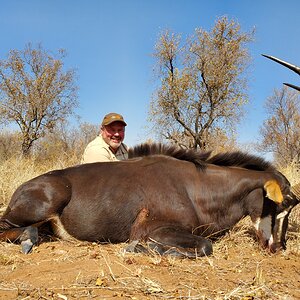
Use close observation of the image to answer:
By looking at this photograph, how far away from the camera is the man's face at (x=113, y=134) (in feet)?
21.0

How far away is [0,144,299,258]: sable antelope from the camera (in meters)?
4.54

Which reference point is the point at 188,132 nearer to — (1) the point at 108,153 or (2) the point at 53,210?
(1) the point at 108,153

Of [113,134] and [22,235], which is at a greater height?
[113,134]

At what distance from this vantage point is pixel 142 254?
13.0ft

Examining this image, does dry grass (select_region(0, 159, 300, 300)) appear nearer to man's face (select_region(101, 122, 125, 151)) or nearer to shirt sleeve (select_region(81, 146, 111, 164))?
shirt sleeve (select_region(81, 146, 111, 164))

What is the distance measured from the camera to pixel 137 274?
10.1ft

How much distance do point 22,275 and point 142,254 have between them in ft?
4.14

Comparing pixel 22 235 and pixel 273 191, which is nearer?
pixel 22 235

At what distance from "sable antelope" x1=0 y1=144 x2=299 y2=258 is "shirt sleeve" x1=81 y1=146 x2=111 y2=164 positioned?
105 centimetres

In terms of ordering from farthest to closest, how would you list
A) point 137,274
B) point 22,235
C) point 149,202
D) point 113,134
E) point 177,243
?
point 113,134 < point 149,202 < point 22,235 < point 177,243 < point 137,274

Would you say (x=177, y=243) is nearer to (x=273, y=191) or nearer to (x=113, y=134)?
(x=273, y=191)

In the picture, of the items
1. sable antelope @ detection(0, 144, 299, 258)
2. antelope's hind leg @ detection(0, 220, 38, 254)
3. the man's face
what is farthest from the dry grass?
the man's face

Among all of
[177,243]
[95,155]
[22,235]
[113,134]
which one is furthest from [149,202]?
[113,134]

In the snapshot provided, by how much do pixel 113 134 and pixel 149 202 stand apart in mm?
2104
